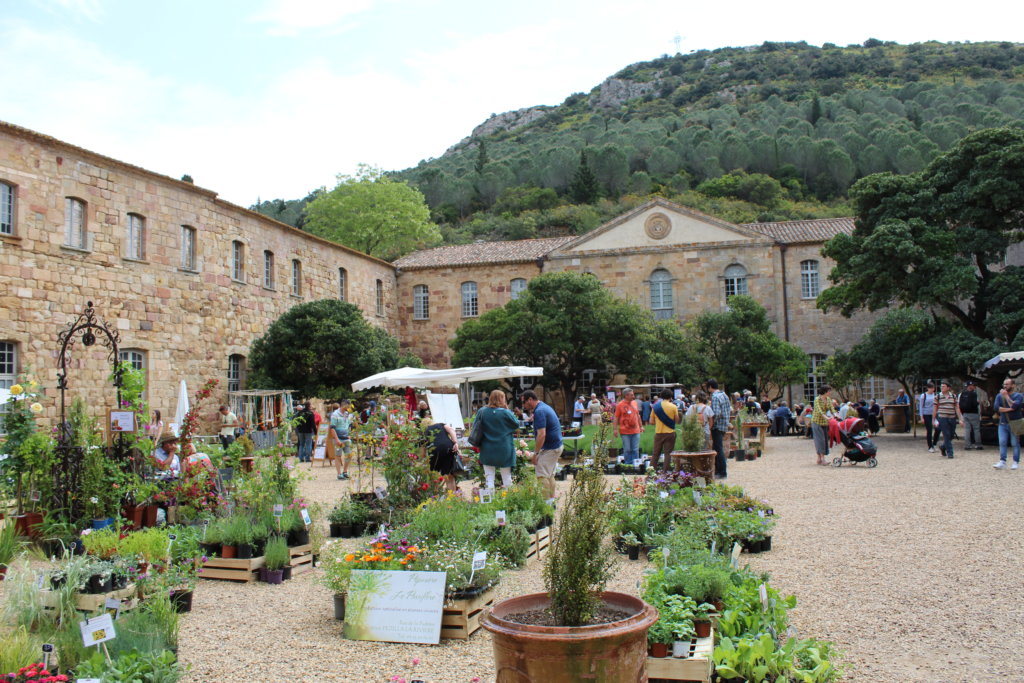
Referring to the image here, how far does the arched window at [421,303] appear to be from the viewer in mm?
34531

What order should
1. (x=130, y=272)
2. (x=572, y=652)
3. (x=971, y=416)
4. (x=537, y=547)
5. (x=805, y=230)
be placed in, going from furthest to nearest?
1. (x=805, y=230)
2. (x=130, y=272)
3. (x=971, y=416)
4. (x=537, y=547)
5. (x=572, y=652)

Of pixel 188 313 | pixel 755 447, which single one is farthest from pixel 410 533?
Result: pixel 188 313

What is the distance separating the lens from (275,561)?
21.5 ft

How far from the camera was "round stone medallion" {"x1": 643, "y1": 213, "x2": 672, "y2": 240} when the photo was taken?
104 feet

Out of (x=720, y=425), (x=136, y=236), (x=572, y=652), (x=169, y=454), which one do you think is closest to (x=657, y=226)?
(x=136, y=236)

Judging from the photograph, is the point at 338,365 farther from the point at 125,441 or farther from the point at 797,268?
the point at 797,268

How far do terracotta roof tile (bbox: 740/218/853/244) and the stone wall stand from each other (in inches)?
724

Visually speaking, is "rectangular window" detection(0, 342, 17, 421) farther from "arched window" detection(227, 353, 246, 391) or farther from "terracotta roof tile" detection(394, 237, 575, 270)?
"terracotta roof tile" detection(394, 237, 575, 270)

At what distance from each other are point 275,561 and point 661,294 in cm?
2684

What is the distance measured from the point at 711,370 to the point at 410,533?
77.1 feet

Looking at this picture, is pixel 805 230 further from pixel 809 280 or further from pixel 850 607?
pixel 850 607

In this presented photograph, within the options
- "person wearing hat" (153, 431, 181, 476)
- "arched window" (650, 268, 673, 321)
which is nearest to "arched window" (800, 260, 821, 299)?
"arched window" (650, 268, 673, 321)

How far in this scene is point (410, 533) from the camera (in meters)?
6.04

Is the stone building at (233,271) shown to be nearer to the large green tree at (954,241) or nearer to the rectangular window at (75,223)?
the rectangular window at (75,223)
